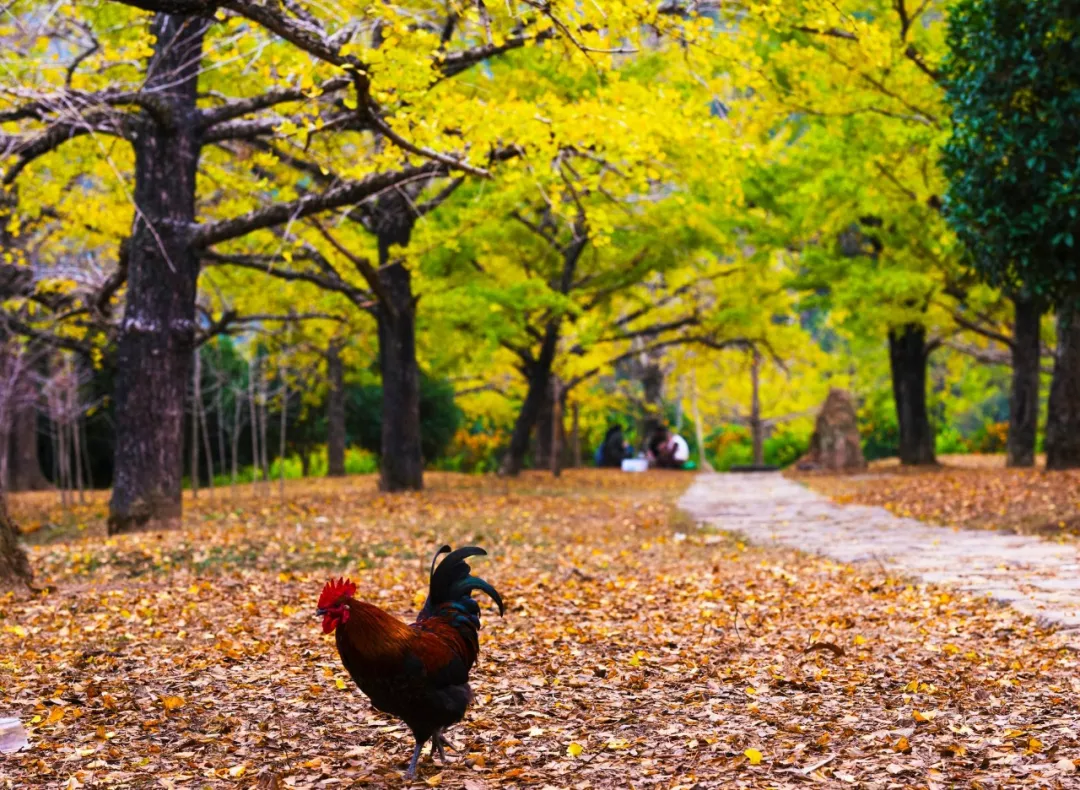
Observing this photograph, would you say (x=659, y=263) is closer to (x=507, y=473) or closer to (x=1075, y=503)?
(x=507, y=473)

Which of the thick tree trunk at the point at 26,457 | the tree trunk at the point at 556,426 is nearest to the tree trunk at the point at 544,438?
the tree trunk at the point at 556,426

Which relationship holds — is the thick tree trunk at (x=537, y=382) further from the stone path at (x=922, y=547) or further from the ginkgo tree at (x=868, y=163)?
the stone path at (x=922, y=547)

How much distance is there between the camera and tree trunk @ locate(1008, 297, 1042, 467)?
1883 cm

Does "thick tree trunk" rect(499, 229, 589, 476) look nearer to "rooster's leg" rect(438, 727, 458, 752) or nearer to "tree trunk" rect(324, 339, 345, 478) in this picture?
"tree trunk" rect(324, 339, 345, 478)

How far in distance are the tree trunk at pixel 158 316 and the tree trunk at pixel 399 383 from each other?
4.74 meters

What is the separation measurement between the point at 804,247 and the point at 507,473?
7257 millimetres

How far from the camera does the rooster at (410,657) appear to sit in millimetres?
3893

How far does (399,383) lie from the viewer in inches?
640

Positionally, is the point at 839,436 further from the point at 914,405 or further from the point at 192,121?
the point at 192,121

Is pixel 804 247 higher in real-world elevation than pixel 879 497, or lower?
higher

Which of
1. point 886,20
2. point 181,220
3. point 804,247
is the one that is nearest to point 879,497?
point 886,20

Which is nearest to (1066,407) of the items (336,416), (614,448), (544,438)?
(544,438)

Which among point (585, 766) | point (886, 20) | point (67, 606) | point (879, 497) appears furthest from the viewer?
point (879, 497)

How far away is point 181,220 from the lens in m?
11.3
